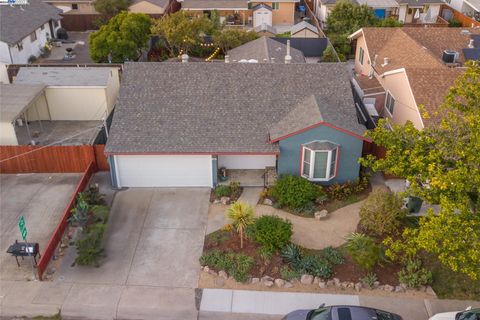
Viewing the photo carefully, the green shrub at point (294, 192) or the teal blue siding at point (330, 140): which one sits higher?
the teal blue siding at point (330, 140)

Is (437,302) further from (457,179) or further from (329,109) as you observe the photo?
(329,109)

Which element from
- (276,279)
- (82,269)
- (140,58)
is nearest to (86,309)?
(82,269)

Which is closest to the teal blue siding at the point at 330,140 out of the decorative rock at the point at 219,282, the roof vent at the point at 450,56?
the decorative rock at the point at 219,282

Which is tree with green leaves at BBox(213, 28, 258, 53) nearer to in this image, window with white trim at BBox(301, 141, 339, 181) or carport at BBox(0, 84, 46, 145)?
carport at BBox(0, 84, 46, 145)

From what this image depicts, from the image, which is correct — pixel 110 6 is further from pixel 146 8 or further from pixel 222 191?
pixel 222 191

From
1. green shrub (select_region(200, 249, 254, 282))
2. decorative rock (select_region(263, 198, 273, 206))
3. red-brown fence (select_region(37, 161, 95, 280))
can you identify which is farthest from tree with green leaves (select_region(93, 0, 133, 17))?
green shrub (select_region(200, 249, 254, 282))

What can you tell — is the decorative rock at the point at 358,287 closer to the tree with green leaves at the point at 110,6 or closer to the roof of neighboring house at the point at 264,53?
the roof of neighboring house at the point at 264,53
